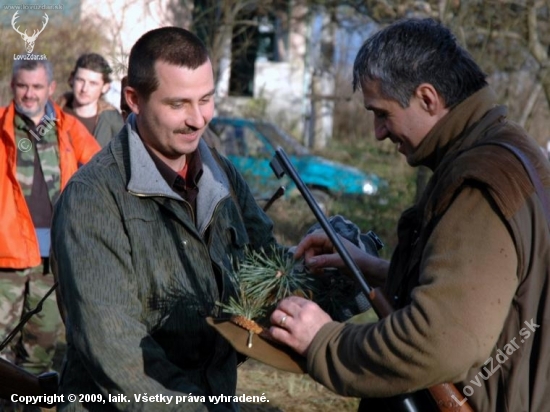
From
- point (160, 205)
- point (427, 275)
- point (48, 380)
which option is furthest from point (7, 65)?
point (427, 275)

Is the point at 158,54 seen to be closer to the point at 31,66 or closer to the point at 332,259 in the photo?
the point at 332,259

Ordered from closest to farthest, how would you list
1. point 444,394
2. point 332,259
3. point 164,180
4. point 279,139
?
1. point 444,394
2. point 164,180
3. point 332,259
4. point 279,139

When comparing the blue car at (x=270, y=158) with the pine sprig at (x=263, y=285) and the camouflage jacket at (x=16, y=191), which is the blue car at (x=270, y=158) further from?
the pine sprig at (x=263, y=285)

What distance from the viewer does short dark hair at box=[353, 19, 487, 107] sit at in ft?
8.77

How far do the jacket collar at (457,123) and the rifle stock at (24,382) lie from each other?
222 cm

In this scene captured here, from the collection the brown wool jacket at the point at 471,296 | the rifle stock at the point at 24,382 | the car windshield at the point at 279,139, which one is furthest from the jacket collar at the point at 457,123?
the car windshield at the point at 279,139

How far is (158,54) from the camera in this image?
313cm

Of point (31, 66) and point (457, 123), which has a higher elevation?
point (457, 123)

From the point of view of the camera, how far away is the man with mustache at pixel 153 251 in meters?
2.90

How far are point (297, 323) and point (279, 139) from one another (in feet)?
41.0


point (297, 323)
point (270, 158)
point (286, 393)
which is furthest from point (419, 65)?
point (270, 158)

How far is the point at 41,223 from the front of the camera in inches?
248

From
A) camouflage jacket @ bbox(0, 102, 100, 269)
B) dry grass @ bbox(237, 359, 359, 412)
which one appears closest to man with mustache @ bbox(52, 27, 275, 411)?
camouflage jacket @ bbox(0, 102, 100, 269)

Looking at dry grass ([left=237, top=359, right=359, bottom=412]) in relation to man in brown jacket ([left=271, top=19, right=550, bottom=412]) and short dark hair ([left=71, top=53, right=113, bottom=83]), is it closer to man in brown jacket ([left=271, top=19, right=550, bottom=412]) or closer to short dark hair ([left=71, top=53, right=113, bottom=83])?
short dark hair ([left=71, top=53, right=113, bottom=83])
